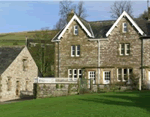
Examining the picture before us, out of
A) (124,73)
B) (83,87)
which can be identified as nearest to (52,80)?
(83,87)

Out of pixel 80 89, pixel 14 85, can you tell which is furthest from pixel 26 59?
pixel 80 89

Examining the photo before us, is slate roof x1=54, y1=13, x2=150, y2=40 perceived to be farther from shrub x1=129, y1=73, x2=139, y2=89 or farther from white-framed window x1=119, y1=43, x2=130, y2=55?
shrub x1=129, y1=73, x2=139, y2=89

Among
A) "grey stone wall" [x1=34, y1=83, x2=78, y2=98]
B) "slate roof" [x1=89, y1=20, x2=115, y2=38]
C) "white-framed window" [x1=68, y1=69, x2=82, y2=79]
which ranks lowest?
"grey stone wall" [x1=34, y1=83, x2=78, y2=98]

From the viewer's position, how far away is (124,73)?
1508 inches

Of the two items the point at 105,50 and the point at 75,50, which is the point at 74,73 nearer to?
the point at 75,50

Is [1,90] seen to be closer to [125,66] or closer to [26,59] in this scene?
[26,59]

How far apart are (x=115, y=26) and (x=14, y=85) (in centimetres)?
1584

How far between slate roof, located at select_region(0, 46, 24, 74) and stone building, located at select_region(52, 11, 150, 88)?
618 centimetres

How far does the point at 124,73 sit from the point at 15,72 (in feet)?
49.1

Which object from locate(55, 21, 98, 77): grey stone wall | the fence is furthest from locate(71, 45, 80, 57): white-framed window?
the fence

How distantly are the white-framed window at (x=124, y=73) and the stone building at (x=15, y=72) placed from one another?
13364 mm

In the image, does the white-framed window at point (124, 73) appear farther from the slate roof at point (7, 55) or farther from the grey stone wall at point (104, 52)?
the slate roof at point (7, 55)

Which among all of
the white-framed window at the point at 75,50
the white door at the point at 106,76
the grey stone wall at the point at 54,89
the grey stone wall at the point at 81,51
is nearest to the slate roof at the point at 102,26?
the grey stone wall at the point at 81,51

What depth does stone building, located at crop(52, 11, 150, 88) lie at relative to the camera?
3766cm
